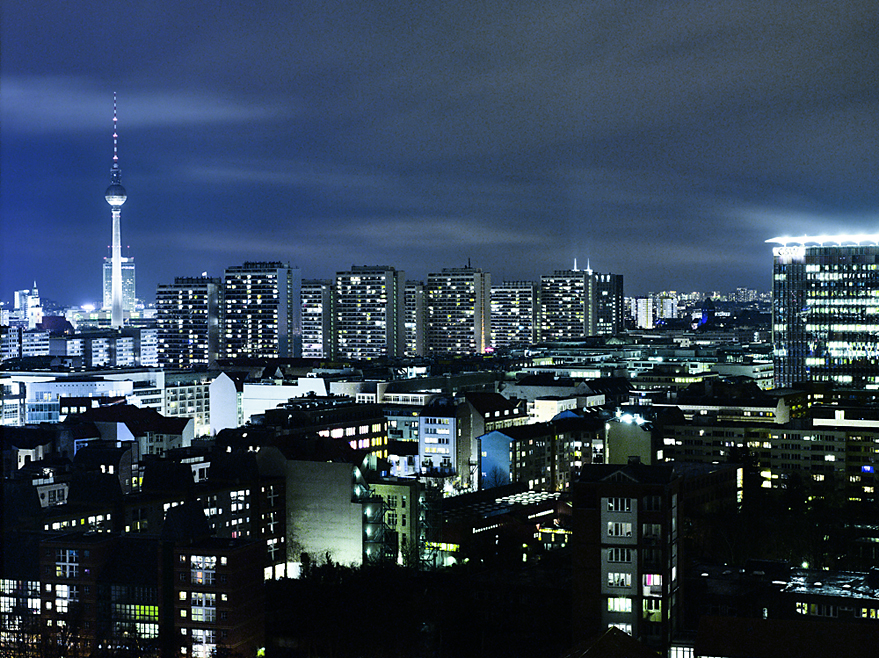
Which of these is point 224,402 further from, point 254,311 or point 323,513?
point 254,311

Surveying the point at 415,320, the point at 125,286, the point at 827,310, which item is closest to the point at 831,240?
the point at 827,310

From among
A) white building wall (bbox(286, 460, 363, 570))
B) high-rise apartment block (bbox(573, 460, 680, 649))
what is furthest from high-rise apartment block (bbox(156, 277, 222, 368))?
high-rise apartment block (bbox(573, 460, 680, 649))

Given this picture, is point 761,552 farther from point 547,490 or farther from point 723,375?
point 723,375

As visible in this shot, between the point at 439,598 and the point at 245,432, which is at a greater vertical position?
→ the point at 245,432

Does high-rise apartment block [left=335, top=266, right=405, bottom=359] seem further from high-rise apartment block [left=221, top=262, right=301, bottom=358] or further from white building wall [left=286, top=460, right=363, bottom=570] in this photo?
white building wall [left=286, top=460, right=363, bottom=570]

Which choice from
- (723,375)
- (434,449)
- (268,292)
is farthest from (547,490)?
(268,292)

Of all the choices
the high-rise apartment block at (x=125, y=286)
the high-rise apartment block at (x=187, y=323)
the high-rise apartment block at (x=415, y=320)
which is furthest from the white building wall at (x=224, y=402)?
the high-rise apartment block at (x=125, y=286)

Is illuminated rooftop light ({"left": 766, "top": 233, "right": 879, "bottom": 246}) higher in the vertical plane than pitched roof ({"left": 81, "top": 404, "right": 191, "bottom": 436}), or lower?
higher
